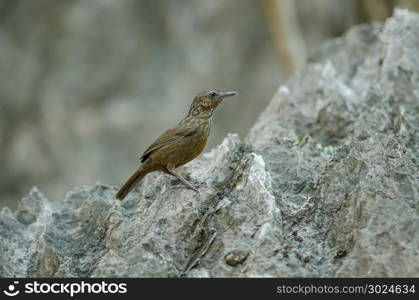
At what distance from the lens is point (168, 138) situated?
6.63 m

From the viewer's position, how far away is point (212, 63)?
61.2 feet

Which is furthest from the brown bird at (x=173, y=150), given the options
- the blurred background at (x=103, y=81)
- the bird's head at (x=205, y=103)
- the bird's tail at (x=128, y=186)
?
the blurred background at (x=103, y=81)

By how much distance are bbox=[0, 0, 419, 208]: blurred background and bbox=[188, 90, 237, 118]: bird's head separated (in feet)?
33.4

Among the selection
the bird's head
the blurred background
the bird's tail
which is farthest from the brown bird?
the blurred background

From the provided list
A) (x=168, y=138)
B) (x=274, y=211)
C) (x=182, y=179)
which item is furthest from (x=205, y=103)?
(x=274, y=211)

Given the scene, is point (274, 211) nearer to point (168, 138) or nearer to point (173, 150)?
point (173, 150)

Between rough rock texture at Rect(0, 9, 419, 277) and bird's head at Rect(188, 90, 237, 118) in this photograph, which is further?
bird's head at Rect(188, 90, 237, 118)

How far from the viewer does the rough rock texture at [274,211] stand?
4840 mm

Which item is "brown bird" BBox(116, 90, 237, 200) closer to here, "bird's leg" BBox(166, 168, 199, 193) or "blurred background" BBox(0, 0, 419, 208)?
"bird's leg" BBox(166, 168, 199, 193)

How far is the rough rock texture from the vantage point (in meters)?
4.84

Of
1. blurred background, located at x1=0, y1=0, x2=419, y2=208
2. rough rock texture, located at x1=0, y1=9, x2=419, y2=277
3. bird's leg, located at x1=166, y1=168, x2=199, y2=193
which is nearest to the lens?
rough rock texture, located at x1=0, y1=9, x2=419, y2=277

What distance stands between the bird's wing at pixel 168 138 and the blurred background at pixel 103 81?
10.5m

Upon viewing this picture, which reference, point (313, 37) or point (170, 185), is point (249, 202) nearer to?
point (170, 185)

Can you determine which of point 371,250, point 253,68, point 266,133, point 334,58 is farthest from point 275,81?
point 371,250
